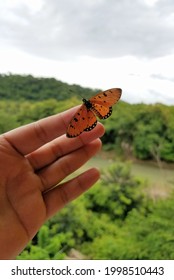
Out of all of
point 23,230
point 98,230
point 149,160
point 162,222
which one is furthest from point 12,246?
point 149,160

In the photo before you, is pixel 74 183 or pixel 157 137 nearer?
→ pixel 74 183

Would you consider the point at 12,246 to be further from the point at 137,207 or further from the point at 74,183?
the point at 137,207

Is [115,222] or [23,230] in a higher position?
[23,230]

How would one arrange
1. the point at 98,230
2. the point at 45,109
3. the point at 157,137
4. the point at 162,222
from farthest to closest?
1. the point at 157,137
2. the point at 45,109
3. the point at 98,230
4. the point at 162,222

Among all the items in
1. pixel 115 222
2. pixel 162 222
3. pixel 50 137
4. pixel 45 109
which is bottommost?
pixel 115 222

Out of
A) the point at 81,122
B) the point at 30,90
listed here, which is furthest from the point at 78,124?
the point at 30,90

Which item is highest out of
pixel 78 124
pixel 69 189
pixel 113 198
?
pixel 78 124

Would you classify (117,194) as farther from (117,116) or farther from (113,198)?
(117,116)
